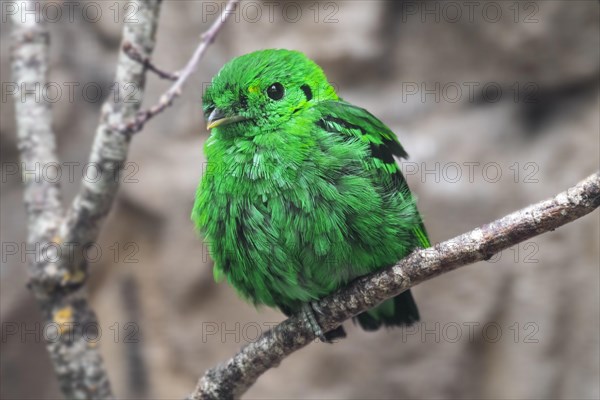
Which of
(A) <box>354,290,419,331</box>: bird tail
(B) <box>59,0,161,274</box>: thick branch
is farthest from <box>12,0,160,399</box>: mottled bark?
(A) <box>354,290,419,331</box>: bird tail

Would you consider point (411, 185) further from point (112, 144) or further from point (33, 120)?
point (33, 120)

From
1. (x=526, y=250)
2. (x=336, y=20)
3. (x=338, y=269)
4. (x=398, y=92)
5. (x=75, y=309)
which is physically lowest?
(x=338, y=269)

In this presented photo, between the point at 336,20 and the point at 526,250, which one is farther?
the point at 336,20

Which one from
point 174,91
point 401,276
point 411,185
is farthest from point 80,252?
point 411,185

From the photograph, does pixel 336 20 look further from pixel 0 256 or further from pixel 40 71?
pixel 0 256

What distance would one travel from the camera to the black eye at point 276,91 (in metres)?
2.57

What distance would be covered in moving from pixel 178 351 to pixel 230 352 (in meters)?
0.33

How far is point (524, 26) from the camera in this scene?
4.32 metres

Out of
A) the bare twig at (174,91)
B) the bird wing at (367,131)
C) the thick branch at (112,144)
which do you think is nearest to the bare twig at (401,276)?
the bird wing at (367,131)

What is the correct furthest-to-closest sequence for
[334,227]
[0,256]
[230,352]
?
1. [230,352]
2. [0,256]
3. [334,227]

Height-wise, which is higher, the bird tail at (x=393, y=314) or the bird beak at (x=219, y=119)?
the bird beak at (x=219, y=119)

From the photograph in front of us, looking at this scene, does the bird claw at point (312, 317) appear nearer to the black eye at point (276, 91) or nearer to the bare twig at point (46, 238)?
the black eye at point (276, 91)

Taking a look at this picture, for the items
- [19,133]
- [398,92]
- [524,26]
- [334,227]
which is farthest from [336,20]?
[334,227]

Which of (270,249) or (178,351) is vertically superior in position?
(178,351)
